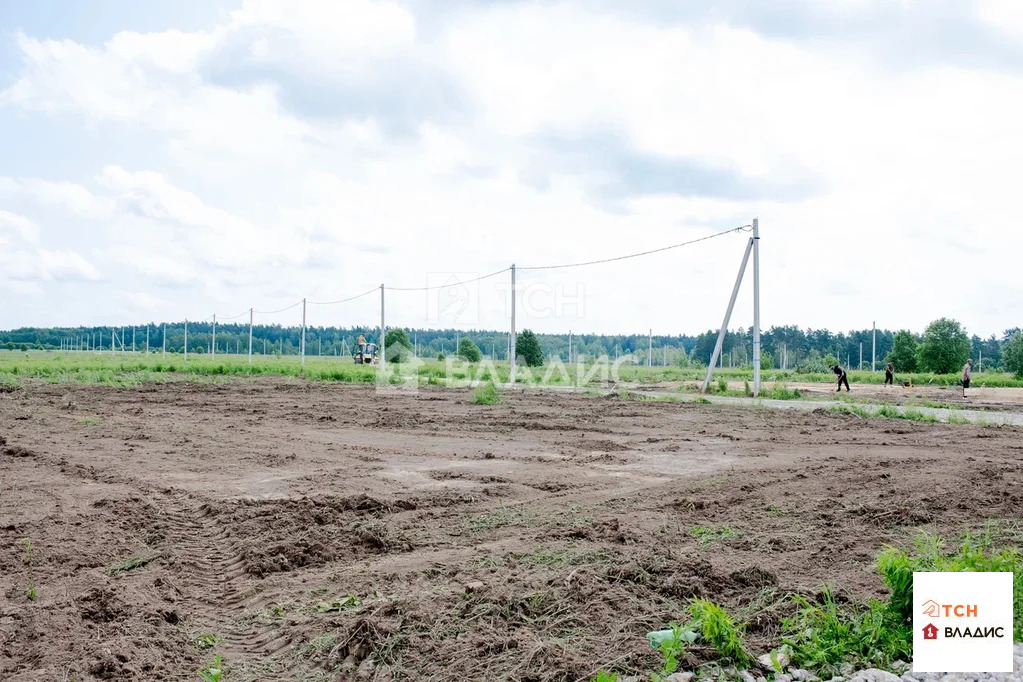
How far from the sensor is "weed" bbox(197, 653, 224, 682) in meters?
4.02

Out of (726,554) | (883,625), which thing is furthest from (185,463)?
(883,625)

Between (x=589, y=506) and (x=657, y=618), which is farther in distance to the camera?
(x=589, y=506)

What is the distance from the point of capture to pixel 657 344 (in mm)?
80188

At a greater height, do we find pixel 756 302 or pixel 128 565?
pixel 756 302

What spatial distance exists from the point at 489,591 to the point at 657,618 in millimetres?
1011

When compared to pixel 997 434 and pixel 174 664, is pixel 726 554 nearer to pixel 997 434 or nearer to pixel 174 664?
pixel 174 664

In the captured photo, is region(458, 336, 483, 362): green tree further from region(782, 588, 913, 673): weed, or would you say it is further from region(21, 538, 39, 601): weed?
region(782, 588, 913, 673): weed

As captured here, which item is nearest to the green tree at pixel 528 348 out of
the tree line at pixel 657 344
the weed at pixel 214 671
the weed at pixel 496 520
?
the tree line at pixel 657 344

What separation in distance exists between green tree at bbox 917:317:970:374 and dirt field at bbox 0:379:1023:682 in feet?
142

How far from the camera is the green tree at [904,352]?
57.8 m

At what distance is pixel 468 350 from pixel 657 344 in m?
26.5

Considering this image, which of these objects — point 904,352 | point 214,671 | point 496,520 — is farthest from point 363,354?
point 904,352

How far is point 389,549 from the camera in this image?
6.15 meters

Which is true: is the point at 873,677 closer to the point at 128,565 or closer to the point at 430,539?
the point at 430,539
